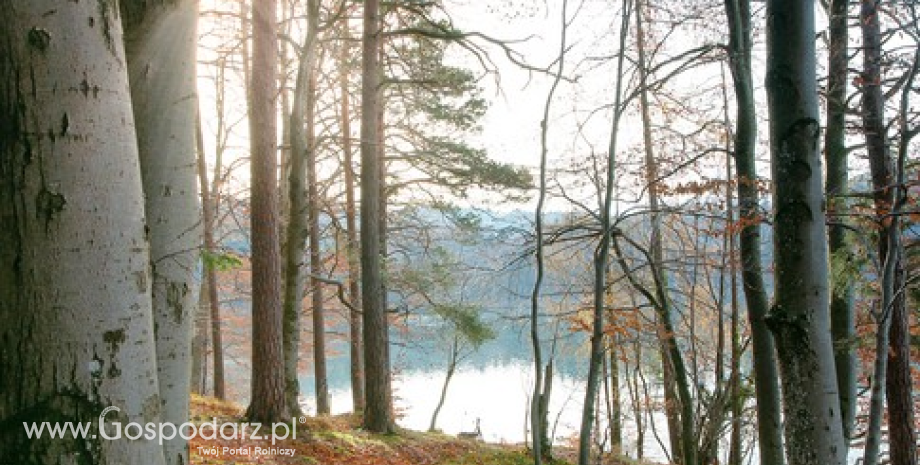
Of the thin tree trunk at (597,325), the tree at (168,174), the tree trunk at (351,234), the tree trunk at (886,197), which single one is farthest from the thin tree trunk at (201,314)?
the tree at (168,174)

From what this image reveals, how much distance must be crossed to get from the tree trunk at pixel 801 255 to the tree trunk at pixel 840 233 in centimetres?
287

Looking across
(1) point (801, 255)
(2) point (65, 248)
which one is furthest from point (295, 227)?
(2) point (65, 248)

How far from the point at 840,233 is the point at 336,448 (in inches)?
211

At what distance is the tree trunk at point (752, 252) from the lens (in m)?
3.97

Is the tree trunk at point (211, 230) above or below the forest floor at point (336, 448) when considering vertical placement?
above

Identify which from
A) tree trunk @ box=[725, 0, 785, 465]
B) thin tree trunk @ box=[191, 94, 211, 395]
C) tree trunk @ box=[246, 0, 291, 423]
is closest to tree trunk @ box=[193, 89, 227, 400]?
thin tree trunk @ box=[191, 94, 211, 395]

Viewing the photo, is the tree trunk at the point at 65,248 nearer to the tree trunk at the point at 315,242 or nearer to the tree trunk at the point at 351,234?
the tree trunk at the point at 351,234

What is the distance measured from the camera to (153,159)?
1668mm

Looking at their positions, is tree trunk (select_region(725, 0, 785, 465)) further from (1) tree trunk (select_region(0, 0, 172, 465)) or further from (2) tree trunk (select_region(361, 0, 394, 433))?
(2) tree trunk (select_region(361, 0, 394, 433))

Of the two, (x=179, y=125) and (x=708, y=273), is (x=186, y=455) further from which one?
(x=708, y=273)

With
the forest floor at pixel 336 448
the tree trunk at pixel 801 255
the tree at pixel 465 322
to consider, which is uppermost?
the tree trunk at pixel 801 255

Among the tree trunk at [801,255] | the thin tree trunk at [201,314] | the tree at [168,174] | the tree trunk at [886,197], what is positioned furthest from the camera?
the thin tree trunk at [201,314]

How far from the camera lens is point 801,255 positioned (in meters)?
2.26

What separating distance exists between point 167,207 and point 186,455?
26.5 inches
